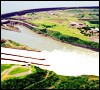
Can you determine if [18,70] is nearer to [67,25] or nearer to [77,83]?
[77,83]

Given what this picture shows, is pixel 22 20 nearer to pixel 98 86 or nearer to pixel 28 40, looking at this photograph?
pixel 28 40

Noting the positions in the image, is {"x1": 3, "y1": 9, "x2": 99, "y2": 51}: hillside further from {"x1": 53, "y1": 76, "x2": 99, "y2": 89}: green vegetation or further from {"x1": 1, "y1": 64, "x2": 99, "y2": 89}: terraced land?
{"x1": 1, "y1": 64, "x2": 99, "y2": 89}: terraced land

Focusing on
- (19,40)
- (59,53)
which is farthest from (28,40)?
(59,53)

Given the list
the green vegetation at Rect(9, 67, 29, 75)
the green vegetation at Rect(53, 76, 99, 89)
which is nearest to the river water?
the green vegetation at Rect(53, 76, 99, 89)

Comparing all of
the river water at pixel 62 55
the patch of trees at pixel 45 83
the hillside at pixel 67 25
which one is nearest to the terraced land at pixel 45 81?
the patch of trees at pixel 45 83

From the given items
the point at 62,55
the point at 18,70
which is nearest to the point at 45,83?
the point at 18,70
